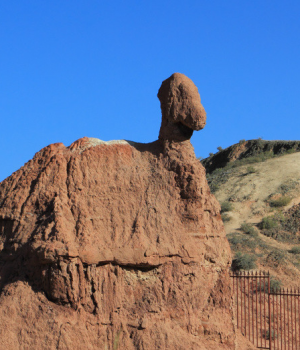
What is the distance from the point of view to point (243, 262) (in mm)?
20656

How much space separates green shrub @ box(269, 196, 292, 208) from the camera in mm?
30745

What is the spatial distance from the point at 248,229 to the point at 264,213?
3.31m

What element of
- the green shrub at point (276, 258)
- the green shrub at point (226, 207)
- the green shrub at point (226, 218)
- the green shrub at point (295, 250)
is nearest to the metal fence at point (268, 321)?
the green shrub at point (276, 258)

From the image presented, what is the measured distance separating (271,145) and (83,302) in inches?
1631

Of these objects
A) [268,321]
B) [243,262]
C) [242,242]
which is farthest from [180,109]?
[242,242]

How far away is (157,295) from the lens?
8.90 metres

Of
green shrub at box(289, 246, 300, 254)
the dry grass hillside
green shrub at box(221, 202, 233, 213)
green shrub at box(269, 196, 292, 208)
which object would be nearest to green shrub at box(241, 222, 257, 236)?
the dry grass hillside

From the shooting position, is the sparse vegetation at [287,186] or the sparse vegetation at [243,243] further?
the sparse vegetation at [287,186]

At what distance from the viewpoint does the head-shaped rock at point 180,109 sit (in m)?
9.88

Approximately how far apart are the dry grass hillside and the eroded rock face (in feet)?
36.6

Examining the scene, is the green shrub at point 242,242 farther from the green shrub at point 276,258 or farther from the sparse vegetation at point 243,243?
the green shrub at point 276,258

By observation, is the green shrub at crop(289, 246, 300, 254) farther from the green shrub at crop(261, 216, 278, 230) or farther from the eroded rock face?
the eroded rock face

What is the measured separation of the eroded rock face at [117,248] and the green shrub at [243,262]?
10.9m

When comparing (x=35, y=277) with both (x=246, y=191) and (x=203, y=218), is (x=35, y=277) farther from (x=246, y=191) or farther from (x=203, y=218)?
(x=246, y=191)
